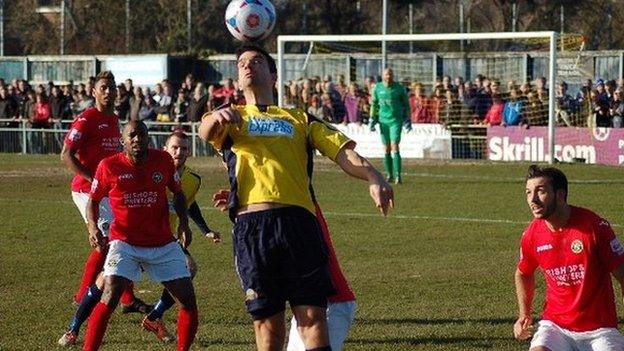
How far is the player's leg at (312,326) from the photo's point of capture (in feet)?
23.5

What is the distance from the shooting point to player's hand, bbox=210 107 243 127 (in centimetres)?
710

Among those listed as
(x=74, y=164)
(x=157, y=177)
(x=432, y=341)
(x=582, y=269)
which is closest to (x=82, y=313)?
(x=157, y=177)

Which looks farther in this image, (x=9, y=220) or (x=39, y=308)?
(x=9, y=220)

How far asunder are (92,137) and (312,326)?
5.36m

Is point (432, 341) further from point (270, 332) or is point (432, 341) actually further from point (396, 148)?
point (396, 148)

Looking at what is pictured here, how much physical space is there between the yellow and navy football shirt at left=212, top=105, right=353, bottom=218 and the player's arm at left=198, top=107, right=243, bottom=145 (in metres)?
0.04

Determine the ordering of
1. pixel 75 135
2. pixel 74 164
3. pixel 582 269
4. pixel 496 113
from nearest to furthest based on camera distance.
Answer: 1. pixel 582 269
2. pixel 74 164
3. pixel 75 135
4. pixel 496 113

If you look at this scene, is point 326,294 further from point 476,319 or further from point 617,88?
point 617,88

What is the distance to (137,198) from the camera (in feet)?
32.9

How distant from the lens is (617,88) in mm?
30500

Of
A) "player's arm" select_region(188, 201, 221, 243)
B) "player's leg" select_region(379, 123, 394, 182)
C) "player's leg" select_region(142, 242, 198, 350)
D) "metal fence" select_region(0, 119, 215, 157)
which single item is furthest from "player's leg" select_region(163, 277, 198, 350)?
"metal fence" select_region(0, 119, 215, 157)

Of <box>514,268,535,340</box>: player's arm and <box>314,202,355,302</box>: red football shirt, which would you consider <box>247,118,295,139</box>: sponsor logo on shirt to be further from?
<box>514,268,535,340</box>: player's arm

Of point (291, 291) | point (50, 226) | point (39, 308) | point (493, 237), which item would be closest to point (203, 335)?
point (39, 308)

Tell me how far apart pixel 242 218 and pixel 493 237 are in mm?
10096
